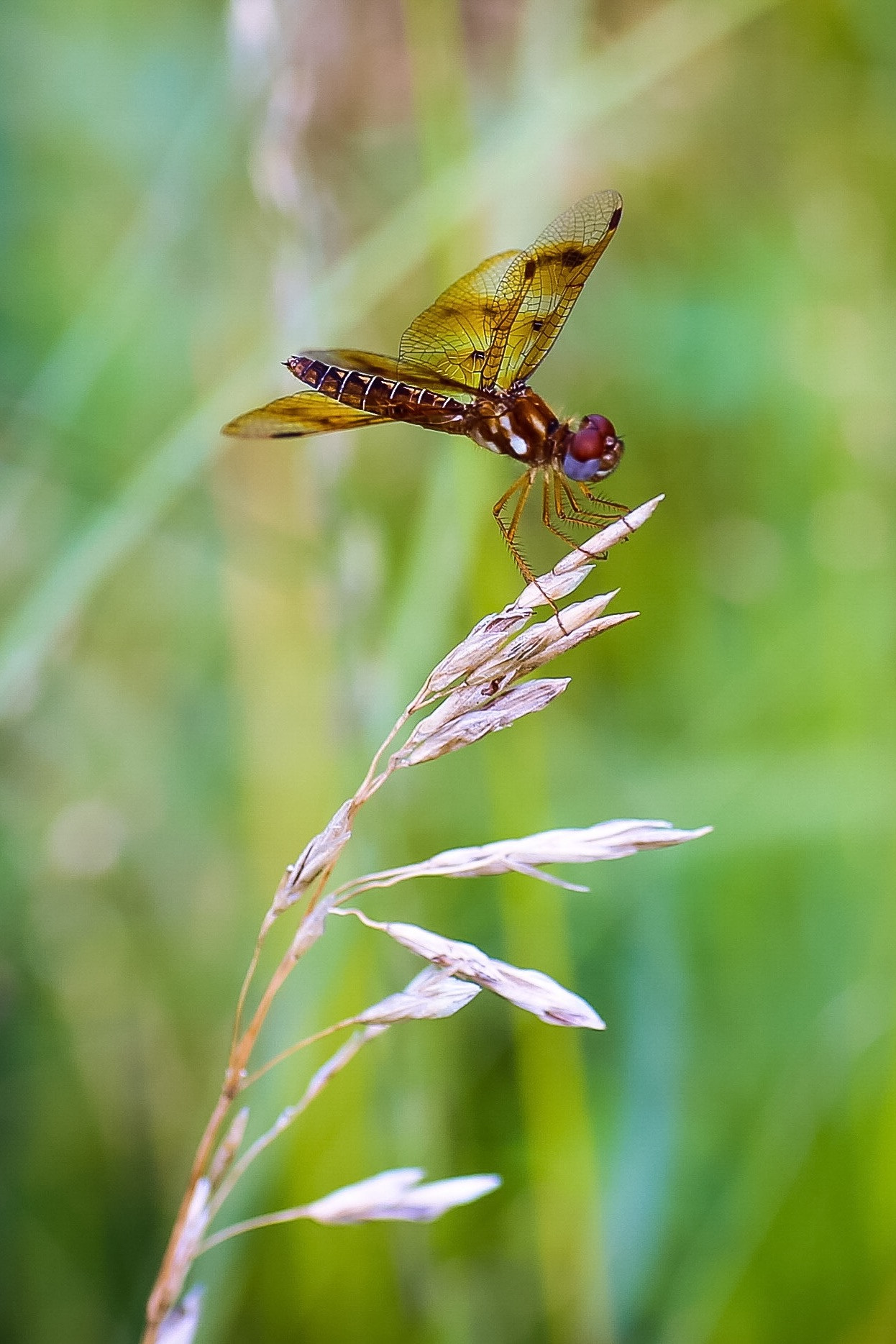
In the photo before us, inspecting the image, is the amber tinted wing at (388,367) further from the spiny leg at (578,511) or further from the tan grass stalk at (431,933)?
the tan grass stalk at (431,933)

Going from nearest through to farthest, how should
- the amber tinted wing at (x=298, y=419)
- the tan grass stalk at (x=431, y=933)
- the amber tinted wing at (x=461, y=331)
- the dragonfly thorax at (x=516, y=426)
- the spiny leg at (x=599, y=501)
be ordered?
1. the tan grass stalk at (x=431, y=933)
2. the spiny leg at (x=599, y=501)
3. the amber tinted wing at (x=298, y=419)
4. the dragonfly thorax at (x=516, y=426)
5. the amber tinted wing at (x=461, y=331)

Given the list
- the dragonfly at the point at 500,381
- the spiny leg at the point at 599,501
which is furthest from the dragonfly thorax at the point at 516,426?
the spiny leg at the point at 599,501

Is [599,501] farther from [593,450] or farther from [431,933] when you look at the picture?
[431,933]

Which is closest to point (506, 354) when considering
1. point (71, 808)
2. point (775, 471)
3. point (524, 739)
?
point (524, 739)

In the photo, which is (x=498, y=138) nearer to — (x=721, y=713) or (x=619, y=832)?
(x=721, y=713)

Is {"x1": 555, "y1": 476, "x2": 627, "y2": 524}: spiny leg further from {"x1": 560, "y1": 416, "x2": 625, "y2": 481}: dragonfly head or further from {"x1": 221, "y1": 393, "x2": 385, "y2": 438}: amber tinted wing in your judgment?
{"x1": 221, "y1": 393, "x2": 385, "y2": 438}: amber tinted wing

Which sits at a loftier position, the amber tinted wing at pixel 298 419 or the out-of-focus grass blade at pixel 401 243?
the out-of-focus grass blade at pixel 401 243

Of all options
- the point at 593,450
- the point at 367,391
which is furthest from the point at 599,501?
the point at 367,391
